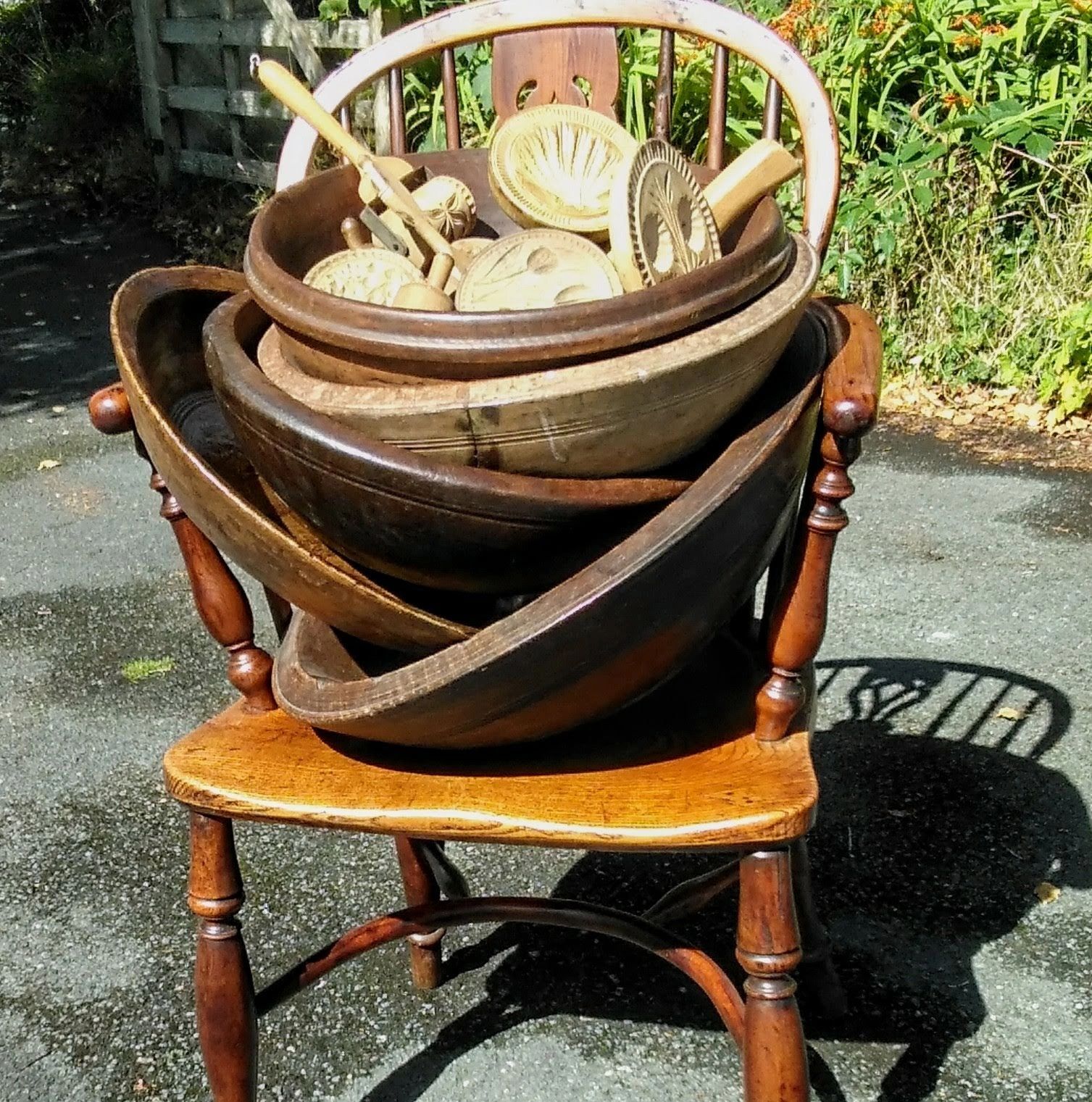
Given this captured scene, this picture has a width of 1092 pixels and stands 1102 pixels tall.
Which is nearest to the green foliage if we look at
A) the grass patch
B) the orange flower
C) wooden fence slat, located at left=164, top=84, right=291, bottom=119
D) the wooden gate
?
the orange flower

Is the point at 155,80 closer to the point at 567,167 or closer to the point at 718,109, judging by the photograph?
the point at 718,109

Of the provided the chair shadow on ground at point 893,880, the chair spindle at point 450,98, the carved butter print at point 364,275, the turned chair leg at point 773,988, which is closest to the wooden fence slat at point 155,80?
the chair shadow on ground at point 893,880

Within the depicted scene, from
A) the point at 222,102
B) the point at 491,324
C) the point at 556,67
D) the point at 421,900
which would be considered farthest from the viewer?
the point at 222,102

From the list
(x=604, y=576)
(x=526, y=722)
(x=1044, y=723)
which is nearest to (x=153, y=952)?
(x=526, y=722)

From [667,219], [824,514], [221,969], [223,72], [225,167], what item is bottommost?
[225,167]

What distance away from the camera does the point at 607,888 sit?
7.20 ft

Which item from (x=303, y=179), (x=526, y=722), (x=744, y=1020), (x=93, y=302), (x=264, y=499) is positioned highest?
(x=303, y=179)

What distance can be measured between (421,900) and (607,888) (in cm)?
41

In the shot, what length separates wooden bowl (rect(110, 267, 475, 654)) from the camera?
1212mm

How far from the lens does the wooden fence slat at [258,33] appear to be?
610 cm

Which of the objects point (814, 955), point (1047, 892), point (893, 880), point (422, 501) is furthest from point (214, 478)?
point (1047, 892)

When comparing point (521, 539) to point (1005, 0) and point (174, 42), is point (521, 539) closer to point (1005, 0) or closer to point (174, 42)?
point (1005, 0)

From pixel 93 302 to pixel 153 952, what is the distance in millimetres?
5142

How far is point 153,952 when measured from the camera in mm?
2074
